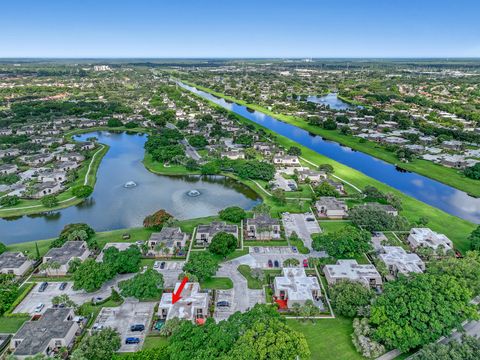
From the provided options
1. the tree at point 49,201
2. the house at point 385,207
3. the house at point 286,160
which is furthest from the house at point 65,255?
the house at point 286,160

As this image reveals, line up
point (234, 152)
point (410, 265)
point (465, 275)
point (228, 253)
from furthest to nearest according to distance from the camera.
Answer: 1. point (234, 152)
2. point (228, 253)
3. point (410, 265)
4. point (465, 275)

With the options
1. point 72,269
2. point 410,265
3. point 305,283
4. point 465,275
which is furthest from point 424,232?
point 72,269

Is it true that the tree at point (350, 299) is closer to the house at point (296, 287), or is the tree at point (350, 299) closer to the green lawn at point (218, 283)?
the house at point (296, 287)

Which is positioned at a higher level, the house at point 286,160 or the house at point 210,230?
the house at point 210,230

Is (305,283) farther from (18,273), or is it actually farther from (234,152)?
(234,152)

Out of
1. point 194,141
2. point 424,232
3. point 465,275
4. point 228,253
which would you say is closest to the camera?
point 465,275

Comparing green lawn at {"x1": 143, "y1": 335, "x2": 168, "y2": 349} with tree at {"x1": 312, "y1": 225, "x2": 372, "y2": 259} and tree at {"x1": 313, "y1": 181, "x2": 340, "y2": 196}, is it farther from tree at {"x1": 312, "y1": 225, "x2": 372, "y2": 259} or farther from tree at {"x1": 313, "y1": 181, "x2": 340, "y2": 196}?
tree at {"x1": 313, "y1": 181, "x2": 340, "y2": 196}

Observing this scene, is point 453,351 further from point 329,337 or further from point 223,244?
point 223,244
